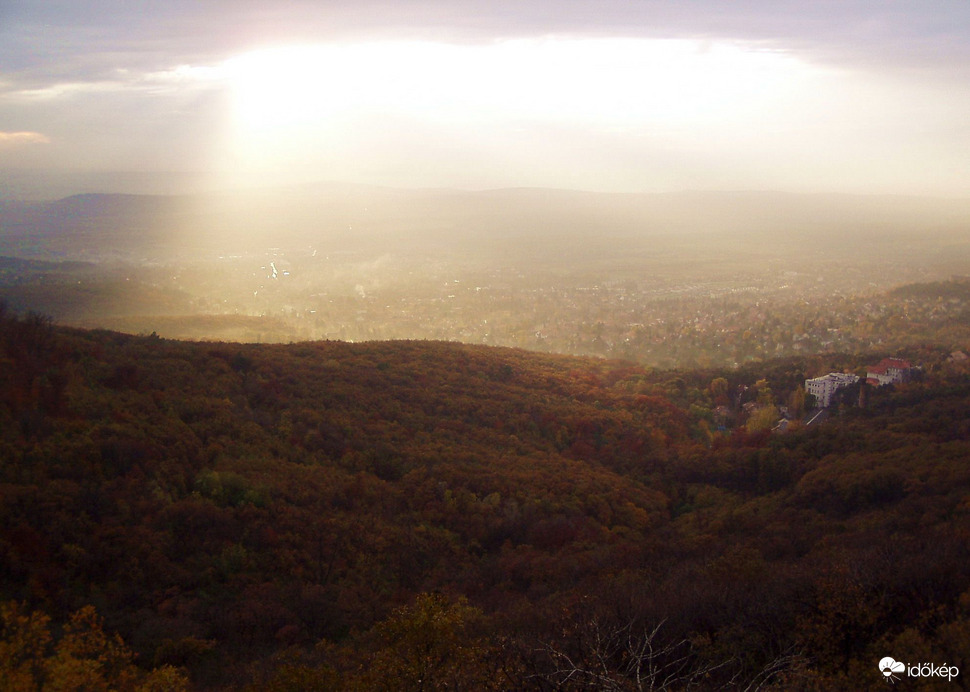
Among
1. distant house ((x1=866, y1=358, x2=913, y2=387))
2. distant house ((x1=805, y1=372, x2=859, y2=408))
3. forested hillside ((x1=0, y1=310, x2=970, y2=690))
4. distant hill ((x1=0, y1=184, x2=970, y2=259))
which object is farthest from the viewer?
distant hill ((x1=0, y1=184, x2=970, y2=259))

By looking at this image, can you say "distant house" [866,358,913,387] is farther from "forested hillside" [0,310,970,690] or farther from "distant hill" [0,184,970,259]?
"distant hill" [0,184,970,259]

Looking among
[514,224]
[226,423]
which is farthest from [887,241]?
[226,423]

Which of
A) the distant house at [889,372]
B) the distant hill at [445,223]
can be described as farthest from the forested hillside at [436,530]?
the distant hill at [445,223]

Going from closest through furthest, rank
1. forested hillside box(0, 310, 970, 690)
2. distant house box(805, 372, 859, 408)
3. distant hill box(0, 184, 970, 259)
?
1. forested hillside box(0, 310, 970, 690)
2. distant house box(805, 372, 859, 408)
3. distant hill box(0, 184, 970, 259)

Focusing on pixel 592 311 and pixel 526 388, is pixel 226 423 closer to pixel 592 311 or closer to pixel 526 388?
pixel 526 388

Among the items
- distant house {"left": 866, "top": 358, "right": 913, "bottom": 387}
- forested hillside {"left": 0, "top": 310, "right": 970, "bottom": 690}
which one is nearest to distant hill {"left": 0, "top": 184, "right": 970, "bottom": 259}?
forested hillside {"left": 0, "top": 310, "right": 970, "bottom": 690}

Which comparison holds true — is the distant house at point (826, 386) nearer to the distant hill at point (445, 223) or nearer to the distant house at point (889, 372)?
the distant house at point (889, 372)

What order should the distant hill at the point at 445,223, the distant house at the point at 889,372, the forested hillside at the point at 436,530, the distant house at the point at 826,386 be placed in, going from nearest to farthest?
the forested hillside at the point at 436,530
the distant house at the point at 826,386
the distant house at the point at 889,372
the distant hill at the point at 445,223

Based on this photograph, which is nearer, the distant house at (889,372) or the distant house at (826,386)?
the distant house at (826,386)
